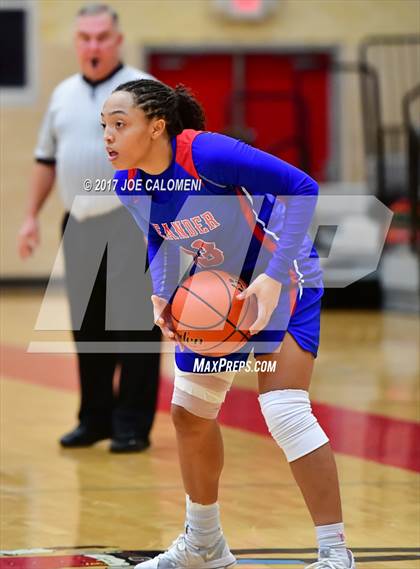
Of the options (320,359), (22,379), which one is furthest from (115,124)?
(320,359)

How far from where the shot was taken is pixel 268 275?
12.0ft

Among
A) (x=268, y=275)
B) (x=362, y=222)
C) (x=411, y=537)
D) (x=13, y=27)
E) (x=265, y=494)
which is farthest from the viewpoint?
(x=13, y=27)

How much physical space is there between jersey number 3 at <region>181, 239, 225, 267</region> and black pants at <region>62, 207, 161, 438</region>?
201 centimetres

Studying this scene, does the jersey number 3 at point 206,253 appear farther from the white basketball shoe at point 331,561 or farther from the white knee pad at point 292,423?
the white basketball shoe at point 331,561

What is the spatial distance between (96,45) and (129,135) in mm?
2370

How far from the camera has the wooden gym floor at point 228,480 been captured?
169 inches

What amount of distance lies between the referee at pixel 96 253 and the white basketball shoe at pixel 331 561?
2350 mm

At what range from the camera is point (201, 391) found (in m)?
3.85

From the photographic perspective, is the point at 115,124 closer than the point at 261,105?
Yes

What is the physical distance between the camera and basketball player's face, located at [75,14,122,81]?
5992mm

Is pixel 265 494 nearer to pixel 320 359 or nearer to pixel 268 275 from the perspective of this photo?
pixel 268 275

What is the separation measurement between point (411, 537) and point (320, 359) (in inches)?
172

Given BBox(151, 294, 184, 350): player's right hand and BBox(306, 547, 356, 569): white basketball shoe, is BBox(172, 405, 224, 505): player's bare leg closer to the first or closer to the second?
BBox(151, 294, 184, 350): player's right hand

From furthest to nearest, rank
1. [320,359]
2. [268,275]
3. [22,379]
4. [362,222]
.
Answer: [362,222]
[320,359]
[22,379]
[268,275]
